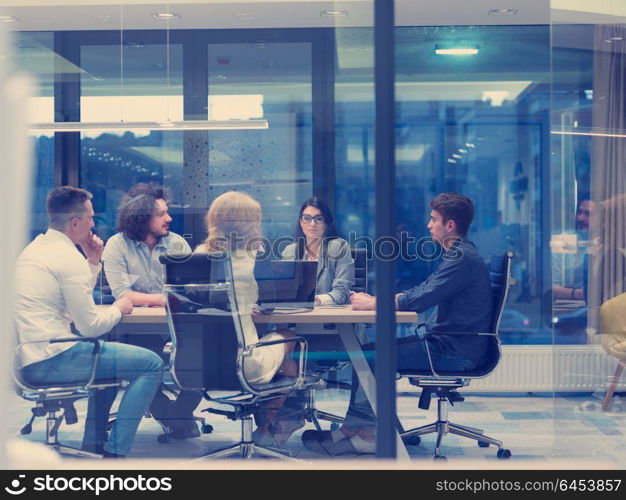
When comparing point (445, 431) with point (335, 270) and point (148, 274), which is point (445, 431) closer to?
point (335, 270)

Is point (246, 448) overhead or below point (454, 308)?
below

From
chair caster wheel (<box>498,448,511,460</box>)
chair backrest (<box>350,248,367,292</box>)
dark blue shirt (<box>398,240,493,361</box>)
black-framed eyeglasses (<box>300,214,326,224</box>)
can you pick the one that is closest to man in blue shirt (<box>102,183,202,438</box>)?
black-framed eyeglasses (<box>300,214,326,224</box>)

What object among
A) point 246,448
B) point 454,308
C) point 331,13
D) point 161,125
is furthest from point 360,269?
point 331,13

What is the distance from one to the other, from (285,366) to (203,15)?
9.77 ft

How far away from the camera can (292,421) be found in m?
4.95

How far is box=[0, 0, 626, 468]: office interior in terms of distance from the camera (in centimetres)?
486

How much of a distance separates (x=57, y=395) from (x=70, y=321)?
1.43ft

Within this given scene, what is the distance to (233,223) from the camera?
17.6 ft

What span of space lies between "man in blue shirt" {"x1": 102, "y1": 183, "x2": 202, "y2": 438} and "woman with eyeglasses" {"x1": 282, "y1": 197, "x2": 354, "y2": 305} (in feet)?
2.68

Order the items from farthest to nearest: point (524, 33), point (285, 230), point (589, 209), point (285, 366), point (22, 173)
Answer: point (524, 33)
point (285, 230)
point (589, 209)
point (285, 366)
point (22, 173)

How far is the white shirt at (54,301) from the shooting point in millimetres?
4297

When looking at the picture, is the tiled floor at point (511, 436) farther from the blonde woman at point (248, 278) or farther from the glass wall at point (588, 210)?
the blonde woman at point (248, 278)
